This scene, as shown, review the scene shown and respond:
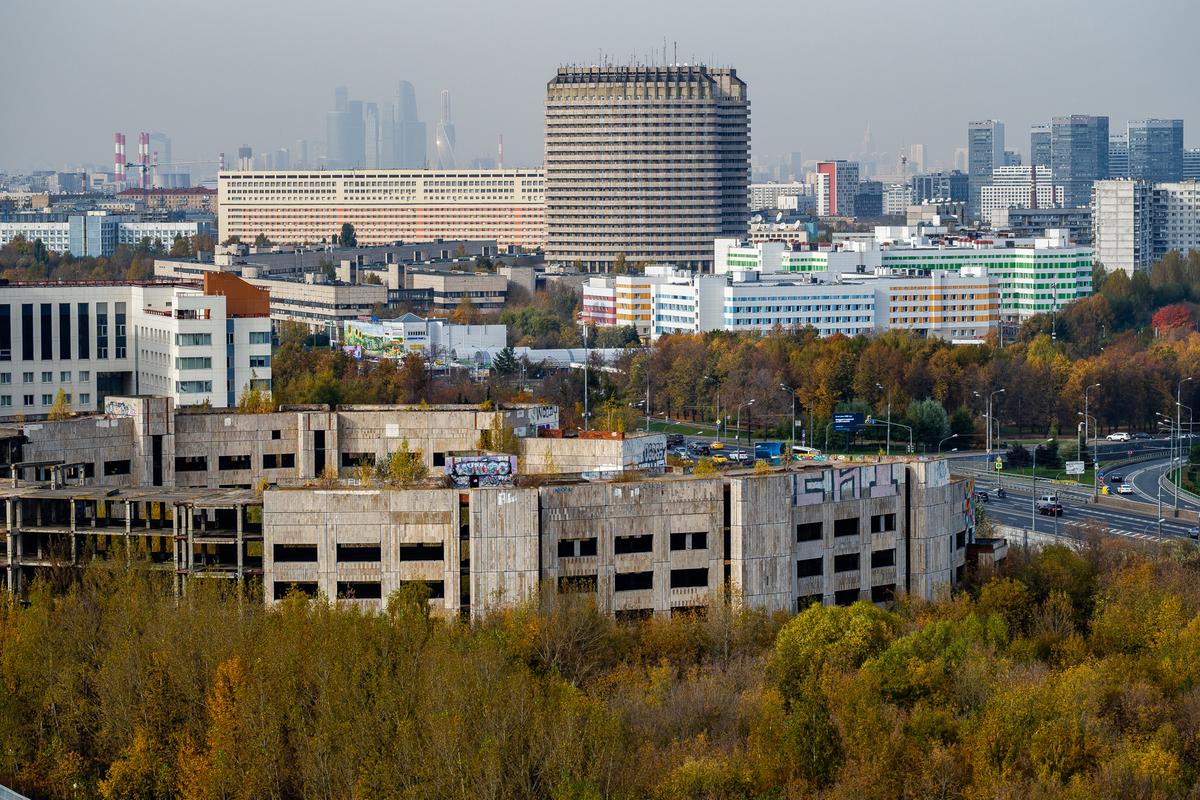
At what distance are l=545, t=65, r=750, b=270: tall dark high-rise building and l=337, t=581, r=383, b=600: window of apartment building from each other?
95.5 meters

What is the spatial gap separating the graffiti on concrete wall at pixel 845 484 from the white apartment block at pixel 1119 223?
104 meters

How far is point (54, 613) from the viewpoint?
3459 cm

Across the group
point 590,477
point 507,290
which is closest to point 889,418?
point 590,477

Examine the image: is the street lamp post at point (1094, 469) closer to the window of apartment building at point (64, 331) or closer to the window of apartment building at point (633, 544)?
the window of apartment building at point (64, 331)

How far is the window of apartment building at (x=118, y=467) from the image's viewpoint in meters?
42.8

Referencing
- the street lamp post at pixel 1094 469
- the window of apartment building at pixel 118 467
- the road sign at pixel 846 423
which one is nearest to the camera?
the window of apartment building at pixel 118 467

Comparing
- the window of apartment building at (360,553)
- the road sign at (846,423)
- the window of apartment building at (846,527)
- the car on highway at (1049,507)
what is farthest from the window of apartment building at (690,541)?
the road sign at (846,423)

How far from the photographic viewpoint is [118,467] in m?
42.9

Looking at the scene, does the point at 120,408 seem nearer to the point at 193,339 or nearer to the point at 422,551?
the point at 422,551

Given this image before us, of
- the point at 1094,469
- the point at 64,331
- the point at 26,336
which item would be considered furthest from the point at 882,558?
the point at 64,331

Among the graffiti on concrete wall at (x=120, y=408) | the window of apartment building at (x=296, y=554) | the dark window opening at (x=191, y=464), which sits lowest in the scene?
the window of apartment building at (x=296, y=554)

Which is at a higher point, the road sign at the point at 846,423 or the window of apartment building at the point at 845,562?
the road sign at the point at 846,423

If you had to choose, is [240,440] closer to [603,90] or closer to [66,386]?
[66,386]

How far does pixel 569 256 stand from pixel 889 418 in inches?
2558
